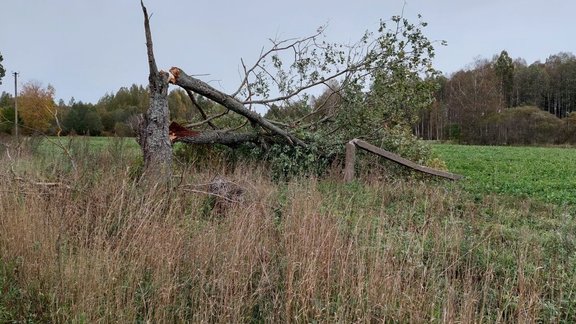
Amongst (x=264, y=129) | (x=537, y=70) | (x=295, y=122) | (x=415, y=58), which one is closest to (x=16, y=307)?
(x=264, y=129)

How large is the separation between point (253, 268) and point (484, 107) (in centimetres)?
5537

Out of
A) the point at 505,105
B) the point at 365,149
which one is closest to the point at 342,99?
the point at 365,149

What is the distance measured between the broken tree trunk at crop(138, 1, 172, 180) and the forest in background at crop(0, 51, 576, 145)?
25.6 m

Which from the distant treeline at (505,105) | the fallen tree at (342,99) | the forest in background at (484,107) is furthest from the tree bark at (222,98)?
the distant treeline at (505,105)

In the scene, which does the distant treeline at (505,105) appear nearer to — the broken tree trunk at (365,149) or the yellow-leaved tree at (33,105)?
the broken tree trunk at (365,149)

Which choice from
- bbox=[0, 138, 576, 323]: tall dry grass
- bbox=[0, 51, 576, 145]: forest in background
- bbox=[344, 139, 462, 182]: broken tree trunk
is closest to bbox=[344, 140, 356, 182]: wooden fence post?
bbox=[344, 139, 462, 182]: broken tree trunk

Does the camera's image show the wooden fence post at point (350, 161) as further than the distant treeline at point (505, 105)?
No

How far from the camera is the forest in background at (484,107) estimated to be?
143 ft

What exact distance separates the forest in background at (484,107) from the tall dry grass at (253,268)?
93.4 feet

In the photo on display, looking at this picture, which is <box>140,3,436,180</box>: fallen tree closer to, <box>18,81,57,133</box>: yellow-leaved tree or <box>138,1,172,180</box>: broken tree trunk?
<box>138,1,172,180</box>: broken tree trunk

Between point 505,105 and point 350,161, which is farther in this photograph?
point 505,105

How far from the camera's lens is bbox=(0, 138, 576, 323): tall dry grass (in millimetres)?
2992

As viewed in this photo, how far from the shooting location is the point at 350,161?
9367mm

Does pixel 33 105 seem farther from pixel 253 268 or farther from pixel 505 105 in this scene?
pixel 505 105
